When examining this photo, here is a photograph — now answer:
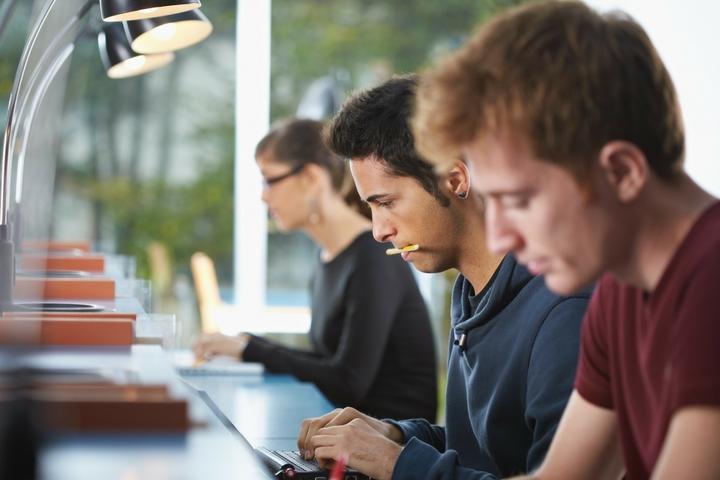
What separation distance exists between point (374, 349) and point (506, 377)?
57.0 inches

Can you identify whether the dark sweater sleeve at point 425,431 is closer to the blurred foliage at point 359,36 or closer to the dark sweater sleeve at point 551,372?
the dark sweater sleeve at point 551,372

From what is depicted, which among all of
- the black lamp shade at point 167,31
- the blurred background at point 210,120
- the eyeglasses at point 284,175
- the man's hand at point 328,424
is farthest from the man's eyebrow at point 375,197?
the blurred background at point 210,120

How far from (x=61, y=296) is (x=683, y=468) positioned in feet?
6.73

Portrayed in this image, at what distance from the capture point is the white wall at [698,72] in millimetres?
4395

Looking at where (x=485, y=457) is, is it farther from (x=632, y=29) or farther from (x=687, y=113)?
(x=687, y=113)

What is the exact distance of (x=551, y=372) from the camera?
1632 mm

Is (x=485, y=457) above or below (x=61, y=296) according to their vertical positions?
below

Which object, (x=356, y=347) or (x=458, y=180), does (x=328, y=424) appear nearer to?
(x=458, y=180)

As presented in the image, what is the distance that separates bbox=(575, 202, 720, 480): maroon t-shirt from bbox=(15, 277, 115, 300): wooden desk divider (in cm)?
174

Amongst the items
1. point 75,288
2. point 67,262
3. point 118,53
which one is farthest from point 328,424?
point 67,262

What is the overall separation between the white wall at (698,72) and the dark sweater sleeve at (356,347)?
1.62 meters

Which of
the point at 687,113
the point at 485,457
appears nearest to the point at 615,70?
the point at 485,457

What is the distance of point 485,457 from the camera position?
1946 mm

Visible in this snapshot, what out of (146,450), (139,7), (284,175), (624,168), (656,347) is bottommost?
(146,450)
